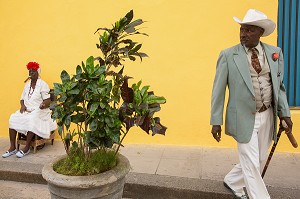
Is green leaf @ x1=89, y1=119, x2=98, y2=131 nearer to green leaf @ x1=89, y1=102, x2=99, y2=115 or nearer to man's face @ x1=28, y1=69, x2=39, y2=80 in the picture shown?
green leaf @ x1=89, y1=102, x2=99, y2=115

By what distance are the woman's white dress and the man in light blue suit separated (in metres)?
2.90

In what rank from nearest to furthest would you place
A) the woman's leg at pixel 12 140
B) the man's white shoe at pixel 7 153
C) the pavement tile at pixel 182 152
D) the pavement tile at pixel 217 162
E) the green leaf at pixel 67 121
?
1. the green leaf at pixel 67 121
2. the pavement tile at pixel 217 162
3. the pavement tile at pixel 182 152
4. the man's white shoe at pixel 7 153
5. the woman's leg at pixel 12 140

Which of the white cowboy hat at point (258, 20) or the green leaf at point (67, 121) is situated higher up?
the white cowboy hat at point (258, 20)

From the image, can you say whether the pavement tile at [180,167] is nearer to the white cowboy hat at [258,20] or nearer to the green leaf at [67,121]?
the green leaf at [67,121]

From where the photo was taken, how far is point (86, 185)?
7.70 feet

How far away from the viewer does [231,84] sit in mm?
2953

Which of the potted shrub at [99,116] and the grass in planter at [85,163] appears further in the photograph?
the grass in planter at [85,163]

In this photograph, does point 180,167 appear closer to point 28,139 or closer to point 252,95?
point 252,95

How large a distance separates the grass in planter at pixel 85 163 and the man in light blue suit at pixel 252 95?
1.05 metres

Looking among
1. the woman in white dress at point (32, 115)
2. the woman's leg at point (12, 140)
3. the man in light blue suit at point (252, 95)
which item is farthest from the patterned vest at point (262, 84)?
the woman's leg at point (12, 140)

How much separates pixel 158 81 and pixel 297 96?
81.4 inches

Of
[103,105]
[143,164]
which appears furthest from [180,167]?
[103,105]

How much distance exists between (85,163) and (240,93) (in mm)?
1526

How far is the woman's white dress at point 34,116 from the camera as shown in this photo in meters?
4.69
